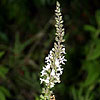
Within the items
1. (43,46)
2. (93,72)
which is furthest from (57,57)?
(43,46)

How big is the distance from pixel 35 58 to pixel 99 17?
112 inches

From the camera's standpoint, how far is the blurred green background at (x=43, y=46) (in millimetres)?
7043

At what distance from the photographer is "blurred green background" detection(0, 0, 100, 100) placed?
23.1 ft

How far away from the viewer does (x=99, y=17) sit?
6.30 metres

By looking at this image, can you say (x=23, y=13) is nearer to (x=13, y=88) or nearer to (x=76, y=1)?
(x=76, y=1)

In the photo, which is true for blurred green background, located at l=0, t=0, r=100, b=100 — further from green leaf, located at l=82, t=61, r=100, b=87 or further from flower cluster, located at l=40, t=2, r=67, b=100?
flower cluster, located at l=40, t=2, r=67, b=100

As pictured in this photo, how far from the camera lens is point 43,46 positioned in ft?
28.0

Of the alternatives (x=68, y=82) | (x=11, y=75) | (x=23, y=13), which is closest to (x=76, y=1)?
(x=23, y=13)

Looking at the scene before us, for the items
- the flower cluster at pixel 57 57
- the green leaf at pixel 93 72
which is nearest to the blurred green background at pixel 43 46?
the green leaf at pixel 93 72

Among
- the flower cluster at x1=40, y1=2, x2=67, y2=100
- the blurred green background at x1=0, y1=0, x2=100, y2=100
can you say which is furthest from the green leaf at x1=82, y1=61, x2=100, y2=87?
the flower cluster at x1=40, y1=2, x2=67, y2=100

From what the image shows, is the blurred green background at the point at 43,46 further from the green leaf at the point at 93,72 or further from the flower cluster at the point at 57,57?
the flower cluster at the point at 57,57

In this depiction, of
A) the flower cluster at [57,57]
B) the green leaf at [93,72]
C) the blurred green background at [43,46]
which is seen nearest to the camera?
the flower cluster at [57,57]

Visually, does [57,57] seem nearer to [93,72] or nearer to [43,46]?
[93,72]

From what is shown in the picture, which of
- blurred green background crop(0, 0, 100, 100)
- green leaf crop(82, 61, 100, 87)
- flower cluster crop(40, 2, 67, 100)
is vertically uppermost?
blurred green background crop(0, 0, 100, 100)
